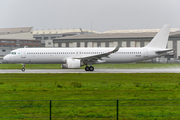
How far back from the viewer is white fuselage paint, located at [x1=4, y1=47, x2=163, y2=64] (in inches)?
1711

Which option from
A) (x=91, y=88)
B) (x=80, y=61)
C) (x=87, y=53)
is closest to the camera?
(x=91, y=88)

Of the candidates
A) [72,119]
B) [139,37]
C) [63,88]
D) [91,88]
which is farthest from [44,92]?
[139,37]

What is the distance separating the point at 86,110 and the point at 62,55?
2984cm

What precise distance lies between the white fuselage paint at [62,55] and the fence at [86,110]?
2745cm

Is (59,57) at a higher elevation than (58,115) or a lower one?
higher

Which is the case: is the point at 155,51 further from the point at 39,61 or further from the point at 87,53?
the point at 39,61

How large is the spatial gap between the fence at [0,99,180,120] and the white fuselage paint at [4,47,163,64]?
27.4m

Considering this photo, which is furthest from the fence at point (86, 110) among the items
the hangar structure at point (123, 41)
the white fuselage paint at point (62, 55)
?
the hangar structure at point (123, 41)

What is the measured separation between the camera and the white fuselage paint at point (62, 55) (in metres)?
43.5

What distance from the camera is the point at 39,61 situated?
43.7 m

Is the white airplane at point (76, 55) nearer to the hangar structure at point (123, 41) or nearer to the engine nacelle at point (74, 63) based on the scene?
the engine nacelle at point (74, 63)

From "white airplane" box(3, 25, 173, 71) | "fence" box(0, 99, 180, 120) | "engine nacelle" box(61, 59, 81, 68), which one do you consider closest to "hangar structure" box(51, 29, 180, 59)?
"white airplane" box(3, 25, 173, 71)

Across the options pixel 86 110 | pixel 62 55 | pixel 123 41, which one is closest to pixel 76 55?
pixel 62 55

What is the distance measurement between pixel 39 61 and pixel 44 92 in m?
23.8
